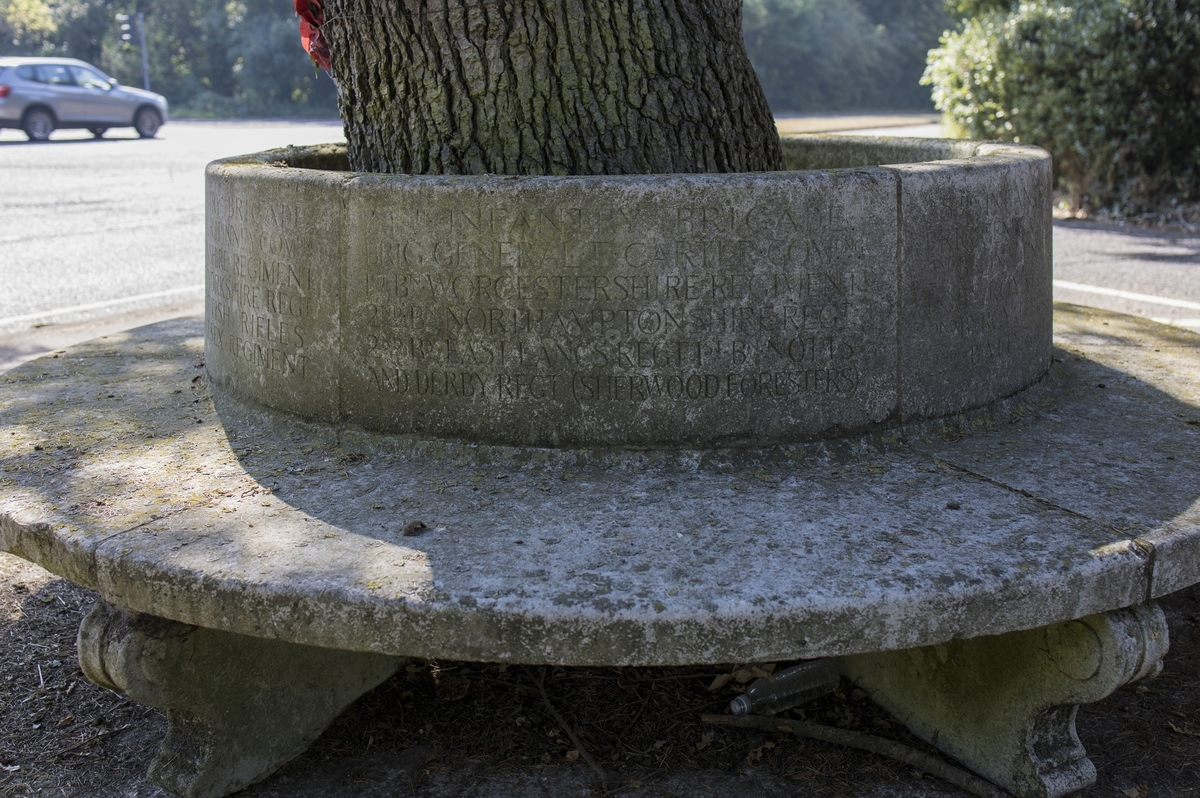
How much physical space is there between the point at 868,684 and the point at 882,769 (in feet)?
1.00

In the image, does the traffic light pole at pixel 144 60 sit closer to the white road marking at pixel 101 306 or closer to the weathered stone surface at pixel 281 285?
the white road marking at pixel 101 306

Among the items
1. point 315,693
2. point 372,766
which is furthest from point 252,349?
point 372,766

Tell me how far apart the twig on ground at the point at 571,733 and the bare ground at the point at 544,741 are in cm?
1

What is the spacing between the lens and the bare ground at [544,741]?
258 centimetres

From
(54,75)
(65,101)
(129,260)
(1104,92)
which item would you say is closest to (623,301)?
(129,260)

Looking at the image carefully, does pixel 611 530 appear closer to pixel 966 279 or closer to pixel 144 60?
pixel 966 279

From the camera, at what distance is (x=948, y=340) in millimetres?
2965

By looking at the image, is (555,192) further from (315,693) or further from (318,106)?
(318,106)

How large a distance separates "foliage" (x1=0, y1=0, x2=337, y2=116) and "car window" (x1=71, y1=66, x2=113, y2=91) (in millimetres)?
19823

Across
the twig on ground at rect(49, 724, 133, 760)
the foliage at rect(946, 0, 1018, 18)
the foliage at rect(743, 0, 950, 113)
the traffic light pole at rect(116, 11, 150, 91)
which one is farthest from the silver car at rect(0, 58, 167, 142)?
the foliage at rect(743, 0, 950, 113)

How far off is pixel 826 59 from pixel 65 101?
29282mm

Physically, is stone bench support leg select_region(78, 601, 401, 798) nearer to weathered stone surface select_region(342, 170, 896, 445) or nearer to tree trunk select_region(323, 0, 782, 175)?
weathered stone surface select_region(342, 170, 896, 445)

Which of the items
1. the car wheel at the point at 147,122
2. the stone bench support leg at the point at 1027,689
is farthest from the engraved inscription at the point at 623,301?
the car wheel at the point at 147,122

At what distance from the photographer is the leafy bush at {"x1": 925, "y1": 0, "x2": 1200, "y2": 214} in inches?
411
